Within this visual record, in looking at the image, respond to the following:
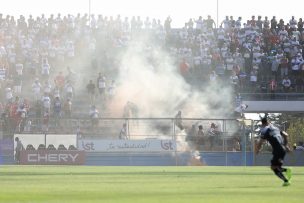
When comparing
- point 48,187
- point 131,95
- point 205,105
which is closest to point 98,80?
point 131,95

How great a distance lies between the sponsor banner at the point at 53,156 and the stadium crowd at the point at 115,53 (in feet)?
12.2

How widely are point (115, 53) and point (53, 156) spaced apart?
1080 centimetres

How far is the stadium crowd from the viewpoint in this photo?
5769cm

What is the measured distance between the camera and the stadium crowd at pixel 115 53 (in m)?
57.7

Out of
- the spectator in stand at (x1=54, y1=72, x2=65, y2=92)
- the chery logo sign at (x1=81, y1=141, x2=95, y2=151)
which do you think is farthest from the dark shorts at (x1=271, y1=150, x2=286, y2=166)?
the spectator in stand at (x1=54, y1=72, x2=65, y2=92)

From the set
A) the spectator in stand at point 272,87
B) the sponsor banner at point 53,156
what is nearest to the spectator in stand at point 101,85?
the sponsor banner at point 53,156

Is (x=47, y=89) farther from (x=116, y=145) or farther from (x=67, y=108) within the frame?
(x=116, y=145)

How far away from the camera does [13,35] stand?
198 feet

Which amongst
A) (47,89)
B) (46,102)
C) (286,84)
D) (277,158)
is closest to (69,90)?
(47,89)

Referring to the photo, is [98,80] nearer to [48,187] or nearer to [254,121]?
[254,121]

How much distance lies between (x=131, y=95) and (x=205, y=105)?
433 centimetres

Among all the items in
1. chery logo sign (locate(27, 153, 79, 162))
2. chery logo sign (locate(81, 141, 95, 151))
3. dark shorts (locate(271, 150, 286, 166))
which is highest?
dark shorts (locate(271, 150, 286, 166))

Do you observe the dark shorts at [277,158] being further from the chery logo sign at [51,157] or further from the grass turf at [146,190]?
the chery logo sign at [51,157]

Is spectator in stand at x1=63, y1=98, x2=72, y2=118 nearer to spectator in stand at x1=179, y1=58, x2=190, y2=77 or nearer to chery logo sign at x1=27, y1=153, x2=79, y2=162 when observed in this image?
chery logo sign at x1=27, y1=153, x2=79, y2=162
